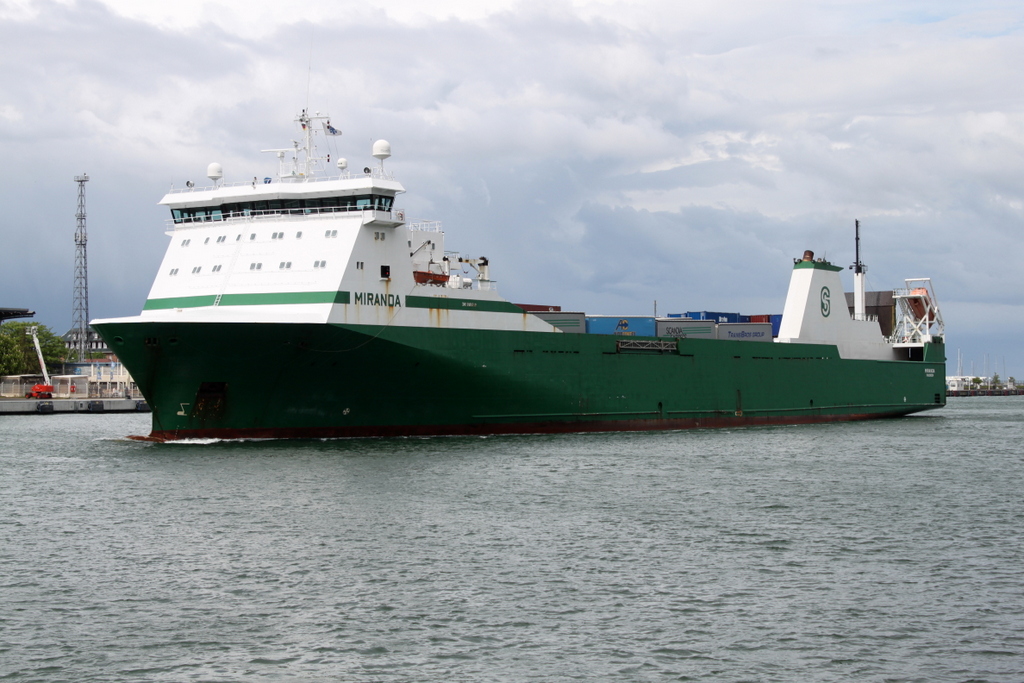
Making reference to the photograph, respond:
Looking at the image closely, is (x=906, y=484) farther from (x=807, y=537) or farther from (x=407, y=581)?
(x=407, y=581)

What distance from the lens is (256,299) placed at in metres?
28.4

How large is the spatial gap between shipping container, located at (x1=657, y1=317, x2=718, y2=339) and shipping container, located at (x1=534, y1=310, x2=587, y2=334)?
3754mm

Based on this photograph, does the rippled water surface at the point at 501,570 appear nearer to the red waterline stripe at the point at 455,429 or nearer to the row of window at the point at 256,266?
the red waterline stripe at the point at 455,429

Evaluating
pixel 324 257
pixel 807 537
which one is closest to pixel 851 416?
pixel 324 257

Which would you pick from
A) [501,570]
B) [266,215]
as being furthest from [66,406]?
[501,570]

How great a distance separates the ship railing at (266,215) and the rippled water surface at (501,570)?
7.50m

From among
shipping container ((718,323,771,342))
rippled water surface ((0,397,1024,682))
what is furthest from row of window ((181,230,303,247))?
shipping container ((718,323,771,342))

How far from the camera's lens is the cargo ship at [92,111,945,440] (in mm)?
26703

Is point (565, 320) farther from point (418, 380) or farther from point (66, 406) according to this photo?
point (66, 406)

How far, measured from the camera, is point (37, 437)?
38.8 m

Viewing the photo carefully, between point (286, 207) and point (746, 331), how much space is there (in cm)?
2030

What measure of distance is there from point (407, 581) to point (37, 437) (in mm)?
30346

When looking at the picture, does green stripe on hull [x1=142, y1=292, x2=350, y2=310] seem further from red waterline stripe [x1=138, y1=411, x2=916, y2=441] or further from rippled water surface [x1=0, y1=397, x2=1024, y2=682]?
rippled water surface [x1=0, y1=397, x2=1024, y2=682]

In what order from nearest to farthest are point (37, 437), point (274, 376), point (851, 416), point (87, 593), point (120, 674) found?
1. point (120, 674)
2. point (87, 593)
3. point (274, 376)
4. point (37, 437)
5. point (851, 416)
